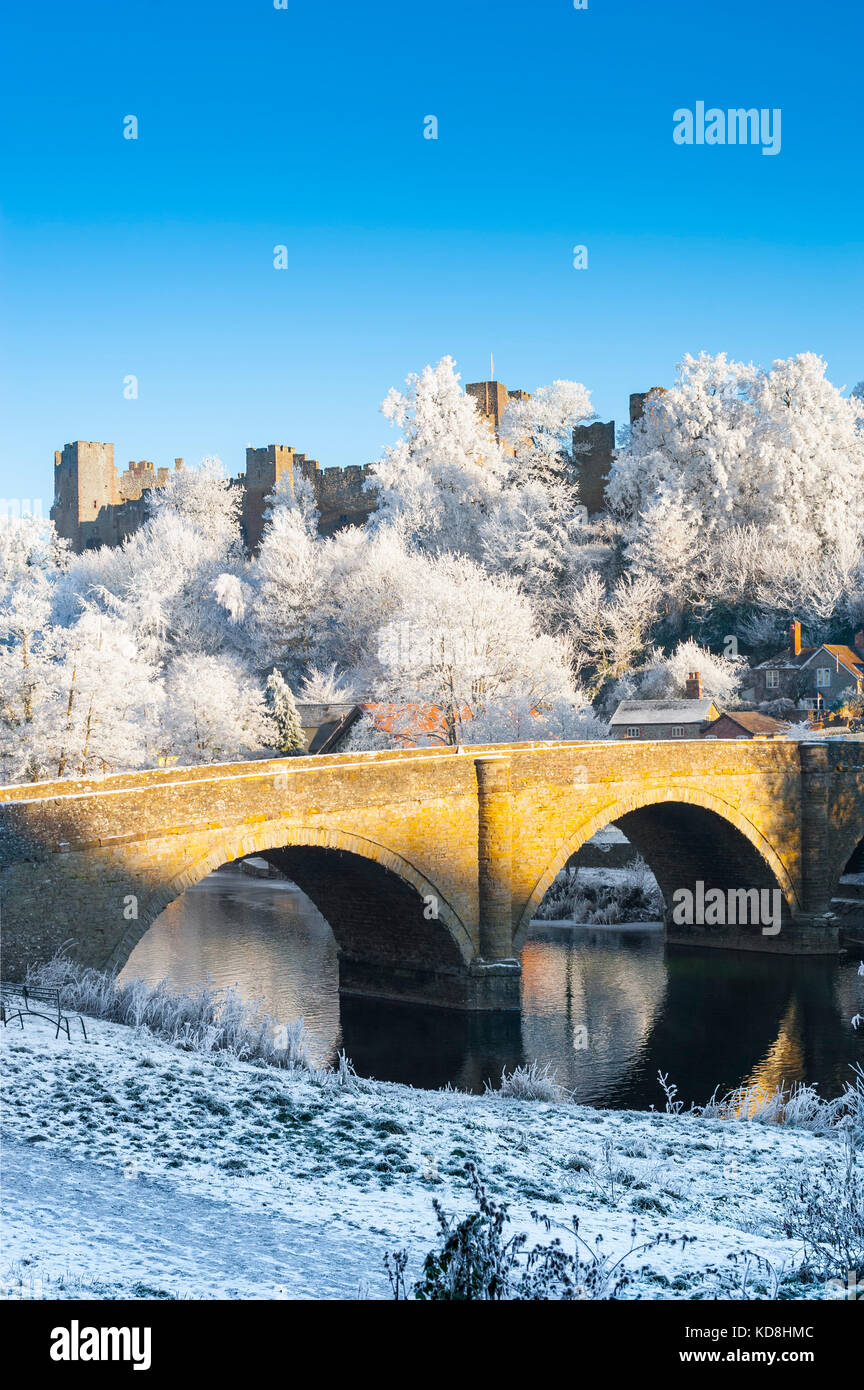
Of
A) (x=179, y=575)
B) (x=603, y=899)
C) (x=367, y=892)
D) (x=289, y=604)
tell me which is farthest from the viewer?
(x=179, y=575)

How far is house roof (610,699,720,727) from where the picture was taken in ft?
128

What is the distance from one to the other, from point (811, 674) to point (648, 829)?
53.7 ft

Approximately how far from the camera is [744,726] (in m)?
36.5

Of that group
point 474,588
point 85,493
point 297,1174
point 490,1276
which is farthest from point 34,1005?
point 85,493

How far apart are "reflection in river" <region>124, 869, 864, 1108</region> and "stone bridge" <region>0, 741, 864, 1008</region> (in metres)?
1.04

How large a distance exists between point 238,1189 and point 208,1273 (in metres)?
1.93

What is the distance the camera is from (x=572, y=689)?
41844 millimetres

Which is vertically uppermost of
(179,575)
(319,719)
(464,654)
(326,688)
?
(179,575)

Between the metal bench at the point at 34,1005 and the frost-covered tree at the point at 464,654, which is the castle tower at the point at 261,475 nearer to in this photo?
the frost-covered tree at the point at 464,654

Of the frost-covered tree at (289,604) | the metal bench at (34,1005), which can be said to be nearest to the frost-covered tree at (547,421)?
the frost-covered tree at (289,604)

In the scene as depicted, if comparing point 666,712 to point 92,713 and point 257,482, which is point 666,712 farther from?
point 257,482

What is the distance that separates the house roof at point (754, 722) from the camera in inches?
1439
